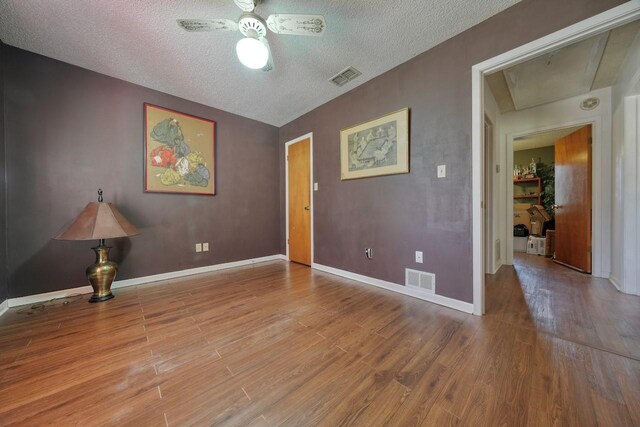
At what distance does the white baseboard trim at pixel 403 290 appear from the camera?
1964 mm

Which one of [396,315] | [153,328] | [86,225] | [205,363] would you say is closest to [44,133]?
[86,225]

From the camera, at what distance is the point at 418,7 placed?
1708mm

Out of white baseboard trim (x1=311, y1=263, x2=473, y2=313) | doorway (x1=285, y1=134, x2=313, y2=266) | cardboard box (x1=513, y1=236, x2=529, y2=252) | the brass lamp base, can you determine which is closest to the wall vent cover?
white baseboard trim (x1=311, y1=263, x2=473, y2=313)

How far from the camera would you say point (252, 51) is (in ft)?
5.37

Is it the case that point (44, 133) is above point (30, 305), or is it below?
above

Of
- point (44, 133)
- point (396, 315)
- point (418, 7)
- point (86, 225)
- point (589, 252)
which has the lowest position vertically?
point (396, 315)

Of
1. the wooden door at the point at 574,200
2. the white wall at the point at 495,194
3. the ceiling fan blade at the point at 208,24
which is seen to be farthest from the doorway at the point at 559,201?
the ceiling fan blade at the point at 208,24

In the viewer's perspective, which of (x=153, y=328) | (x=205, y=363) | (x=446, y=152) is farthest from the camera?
(x=446, y=152)

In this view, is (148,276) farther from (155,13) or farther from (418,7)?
(418,7)

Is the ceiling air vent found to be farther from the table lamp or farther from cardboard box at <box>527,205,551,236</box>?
cardboard box at <box>527,205,551,236</box>

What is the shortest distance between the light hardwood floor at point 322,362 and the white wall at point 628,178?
0.37 metres

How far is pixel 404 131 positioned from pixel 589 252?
10.3 feet

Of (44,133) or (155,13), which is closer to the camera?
(155,13)

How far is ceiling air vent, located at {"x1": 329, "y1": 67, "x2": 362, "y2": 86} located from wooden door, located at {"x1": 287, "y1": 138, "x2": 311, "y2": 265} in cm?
105
